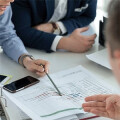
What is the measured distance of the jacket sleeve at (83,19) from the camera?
1575 mm

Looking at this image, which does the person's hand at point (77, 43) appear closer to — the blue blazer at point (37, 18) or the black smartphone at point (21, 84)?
the blue blazer at point (37, 18)

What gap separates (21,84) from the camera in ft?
3.46

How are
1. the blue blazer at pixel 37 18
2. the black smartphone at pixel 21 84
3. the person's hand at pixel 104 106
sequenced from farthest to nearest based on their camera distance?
the blue blazer at pixel 37 18
the black smartphone at pixel 21 84
the person's hand at pixel 104 106

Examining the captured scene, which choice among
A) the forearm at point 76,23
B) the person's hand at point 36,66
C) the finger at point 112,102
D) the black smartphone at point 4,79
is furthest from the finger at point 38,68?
the forearm at point 76,23

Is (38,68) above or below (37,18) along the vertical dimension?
below

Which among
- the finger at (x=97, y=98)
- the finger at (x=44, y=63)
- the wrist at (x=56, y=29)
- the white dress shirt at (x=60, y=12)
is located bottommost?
the finger at (x=97, y=98)

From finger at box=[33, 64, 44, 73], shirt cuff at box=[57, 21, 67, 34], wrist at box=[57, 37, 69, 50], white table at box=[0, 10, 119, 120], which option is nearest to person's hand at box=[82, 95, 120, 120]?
white table at box=[0, 10, 119, 120]

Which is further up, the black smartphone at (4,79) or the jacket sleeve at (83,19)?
the jacket sleeve at (83,19)

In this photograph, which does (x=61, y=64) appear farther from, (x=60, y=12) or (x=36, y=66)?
(x=60, y=12)

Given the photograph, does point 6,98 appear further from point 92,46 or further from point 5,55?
point 92,46

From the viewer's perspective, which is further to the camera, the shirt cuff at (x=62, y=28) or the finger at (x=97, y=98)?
the shirt cuff at (x=62, y=28)

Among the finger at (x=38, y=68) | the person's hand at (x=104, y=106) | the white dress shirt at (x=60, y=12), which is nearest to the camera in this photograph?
the person's hand at (x=104, y=106)

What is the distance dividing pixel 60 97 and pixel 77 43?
0.45 m

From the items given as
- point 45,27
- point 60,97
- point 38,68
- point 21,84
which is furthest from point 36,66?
point 45,27
